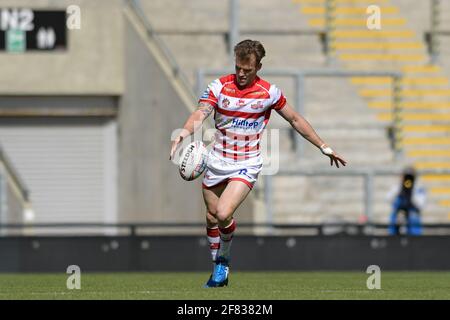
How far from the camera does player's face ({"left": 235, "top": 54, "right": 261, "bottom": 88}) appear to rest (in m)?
13.1

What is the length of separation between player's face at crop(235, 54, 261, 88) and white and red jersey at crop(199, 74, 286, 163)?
0.11 meters

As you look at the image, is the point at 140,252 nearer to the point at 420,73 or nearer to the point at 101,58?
the point at 101,58

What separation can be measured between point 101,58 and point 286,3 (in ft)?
13.6

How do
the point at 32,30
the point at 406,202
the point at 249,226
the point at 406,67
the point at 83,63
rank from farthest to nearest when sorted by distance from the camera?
1. the point at 406,67
2. the point at 83,63
3. the point at 32,30
4. the point at 406,202
5. the point at 249,226

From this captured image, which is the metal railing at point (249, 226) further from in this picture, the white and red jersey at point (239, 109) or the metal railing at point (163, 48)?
the white and red jersey at point (239, 109)

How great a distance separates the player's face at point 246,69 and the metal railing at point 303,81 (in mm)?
11802

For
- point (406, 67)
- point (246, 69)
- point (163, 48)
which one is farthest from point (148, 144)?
point (246, 69)

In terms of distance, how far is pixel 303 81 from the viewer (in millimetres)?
25766

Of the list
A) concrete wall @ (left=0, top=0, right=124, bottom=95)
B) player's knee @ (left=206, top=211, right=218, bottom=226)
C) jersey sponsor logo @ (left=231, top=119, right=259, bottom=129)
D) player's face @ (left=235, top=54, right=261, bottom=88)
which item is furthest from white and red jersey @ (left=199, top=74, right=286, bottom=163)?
concrete wall @ (left=0, top=0, right=124, bottom=95)

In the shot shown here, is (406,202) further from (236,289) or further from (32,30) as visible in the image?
(236,289)

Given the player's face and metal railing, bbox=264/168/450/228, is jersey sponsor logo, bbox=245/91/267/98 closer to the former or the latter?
the player's face

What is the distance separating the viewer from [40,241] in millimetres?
21203

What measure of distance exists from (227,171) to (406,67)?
1613cm
